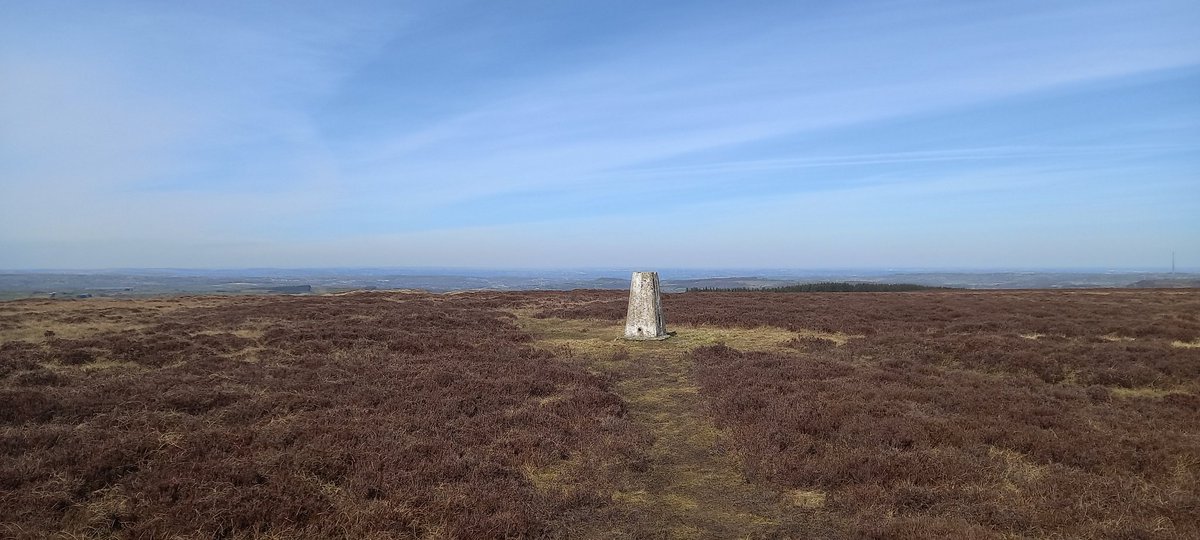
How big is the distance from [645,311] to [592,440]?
12291mm

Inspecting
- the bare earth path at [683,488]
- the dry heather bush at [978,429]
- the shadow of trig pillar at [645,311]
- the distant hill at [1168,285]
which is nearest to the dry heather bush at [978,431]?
the dry heather bush at [978,429]

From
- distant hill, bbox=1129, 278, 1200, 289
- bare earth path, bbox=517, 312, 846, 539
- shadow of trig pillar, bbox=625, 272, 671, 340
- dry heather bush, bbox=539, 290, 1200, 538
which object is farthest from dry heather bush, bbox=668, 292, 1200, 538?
distant hill, bbox=1129, 278, 1200, 289

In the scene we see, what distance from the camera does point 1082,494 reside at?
633cm

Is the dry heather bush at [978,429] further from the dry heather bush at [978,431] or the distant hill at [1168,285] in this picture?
the distant hill at [1168,285]

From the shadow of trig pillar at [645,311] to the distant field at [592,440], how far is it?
301 cm

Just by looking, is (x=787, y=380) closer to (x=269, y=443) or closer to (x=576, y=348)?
(x=576, y=348)

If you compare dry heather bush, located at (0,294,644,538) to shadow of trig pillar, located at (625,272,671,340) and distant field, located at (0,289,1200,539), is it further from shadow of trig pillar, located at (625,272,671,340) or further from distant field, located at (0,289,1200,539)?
shadow of trig pillar, located at (625,272,671,340)

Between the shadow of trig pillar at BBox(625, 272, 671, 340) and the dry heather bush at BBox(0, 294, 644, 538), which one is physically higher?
the shadow of trig pillar at BBox(625, 272, 671, 340)

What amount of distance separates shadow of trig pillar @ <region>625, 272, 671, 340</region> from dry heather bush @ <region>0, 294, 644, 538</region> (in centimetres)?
576

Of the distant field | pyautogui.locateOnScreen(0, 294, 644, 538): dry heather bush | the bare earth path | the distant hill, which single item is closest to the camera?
pyautogui.locateOnScreen(0, 294, 644, 538): dry heather bush

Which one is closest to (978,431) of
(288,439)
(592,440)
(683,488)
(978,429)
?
(978,429)

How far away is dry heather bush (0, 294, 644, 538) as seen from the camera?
5.70 m

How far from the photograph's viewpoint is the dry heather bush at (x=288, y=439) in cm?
570

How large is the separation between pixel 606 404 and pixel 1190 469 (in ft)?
28.1
